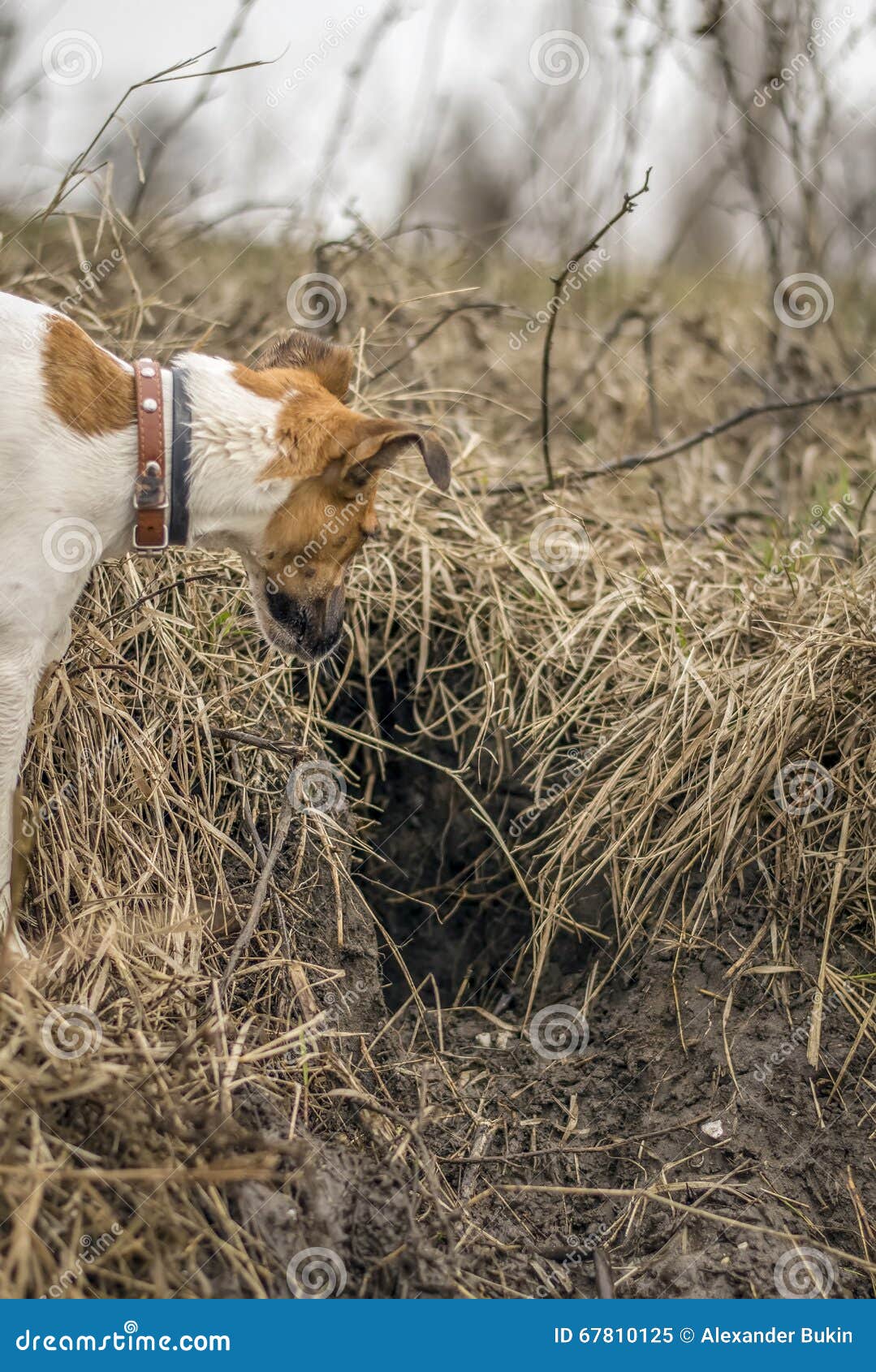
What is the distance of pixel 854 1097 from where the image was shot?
286 cm

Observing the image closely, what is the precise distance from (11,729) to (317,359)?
1.25 meters

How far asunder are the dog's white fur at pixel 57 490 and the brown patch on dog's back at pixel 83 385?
2 centimetres

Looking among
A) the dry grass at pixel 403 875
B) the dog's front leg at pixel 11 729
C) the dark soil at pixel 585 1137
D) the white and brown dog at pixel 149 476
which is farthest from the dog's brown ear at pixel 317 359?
the dark soil at pixel 585 1137

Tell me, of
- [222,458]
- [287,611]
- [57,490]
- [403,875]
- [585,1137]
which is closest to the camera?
[57,490]

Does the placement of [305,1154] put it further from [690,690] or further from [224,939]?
[690,690]

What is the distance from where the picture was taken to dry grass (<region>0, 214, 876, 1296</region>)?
7.35ft

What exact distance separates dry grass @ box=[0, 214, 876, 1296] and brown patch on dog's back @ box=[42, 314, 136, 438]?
0.73m

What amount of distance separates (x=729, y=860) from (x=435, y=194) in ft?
25.4

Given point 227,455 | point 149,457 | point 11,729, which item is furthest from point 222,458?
point 11,729

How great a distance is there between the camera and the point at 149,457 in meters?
2.55

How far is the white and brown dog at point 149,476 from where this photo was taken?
246 centimetres

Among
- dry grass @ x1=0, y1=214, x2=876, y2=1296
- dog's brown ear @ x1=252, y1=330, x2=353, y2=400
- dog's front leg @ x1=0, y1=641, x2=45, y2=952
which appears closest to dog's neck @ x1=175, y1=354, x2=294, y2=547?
dog's brown ear @ x1=252, y1=330, x2=353, y2=400

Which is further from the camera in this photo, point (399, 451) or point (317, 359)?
point (317, 359)

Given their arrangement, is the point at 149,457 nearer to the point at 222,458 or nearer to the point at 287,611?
the point at 222,458
